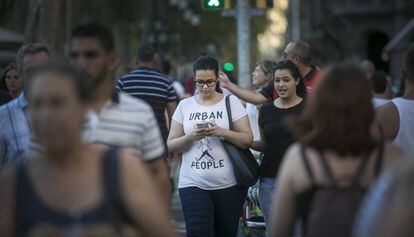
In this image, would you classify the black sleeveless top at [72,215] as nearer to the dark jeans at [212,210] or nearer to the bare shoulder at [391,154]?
the bare shoulder at [391,154]

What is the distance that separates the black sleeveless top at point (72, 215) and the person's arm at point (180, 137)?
462cm

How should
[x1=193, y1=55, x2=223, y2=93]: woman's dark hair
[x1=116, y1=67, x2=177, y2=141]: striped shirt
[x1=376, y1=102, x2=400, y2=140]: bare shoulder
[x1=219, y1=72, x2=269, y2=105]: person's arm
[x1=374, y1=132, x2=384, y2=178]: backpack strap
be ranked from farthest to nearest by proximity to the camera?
[x1=219, y1=72, x2=269, y2=105]: person's arm < [x1=116, y1=67, x2=177, y2=141]: striped shirt < [x1=193, y1=55, x2=223, y2=93]: woman's dark hair < [x1=376, y1=102, x2=400, y2=140]: bare shoulder < [x1=374, y1=132, x2=384, y2=178]: backpack strap

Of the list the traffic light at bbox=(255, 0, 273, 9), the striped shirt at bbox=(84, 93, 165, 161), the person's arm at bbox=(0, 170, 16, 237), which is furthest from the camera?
the traffic light at bbox=(255, 0, 273, 9)

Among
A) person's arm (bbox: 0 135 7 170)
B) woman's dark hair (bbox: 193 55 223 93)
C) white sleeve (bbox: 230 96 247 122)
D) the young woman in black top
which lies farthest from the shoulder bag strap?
woman's dark hair (bbox: 193 55 223 93)

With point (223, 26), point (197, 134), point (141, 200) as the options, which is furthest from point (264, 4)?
point (223, 26)

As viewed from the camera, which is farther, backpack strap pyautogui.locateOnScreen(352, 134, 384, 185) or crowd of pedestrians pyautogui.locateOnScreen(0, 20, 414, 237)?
backpack strap pyautogui.locateOnScreen(352, 134, 384, 185)

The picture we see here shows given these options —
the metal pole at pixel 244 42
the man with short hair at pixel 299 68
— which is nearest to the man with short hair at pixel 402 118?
the man with short hair at pixel 299 68

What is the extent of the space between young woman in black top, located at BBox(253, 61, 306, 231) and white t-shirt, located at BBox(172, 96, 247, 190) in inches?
10.5

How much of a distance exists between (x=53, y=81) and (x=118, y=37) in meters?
42.0

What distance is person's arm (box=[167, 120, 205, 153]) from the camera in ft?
30.0

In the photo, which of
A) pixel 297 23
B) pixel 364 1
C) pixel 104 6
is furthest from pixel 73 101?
pixel 364 1

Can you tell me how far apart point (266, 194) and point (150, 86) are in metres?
2.10

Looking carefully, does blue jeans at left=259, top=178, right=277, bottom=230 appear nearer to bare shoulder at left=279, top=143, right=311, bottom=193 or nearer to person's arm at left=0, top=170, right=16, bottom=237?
bare shoulder at left=279, top=143, right=311, bottom=193

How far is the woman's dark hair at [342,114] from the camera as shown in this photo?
5031 mm
